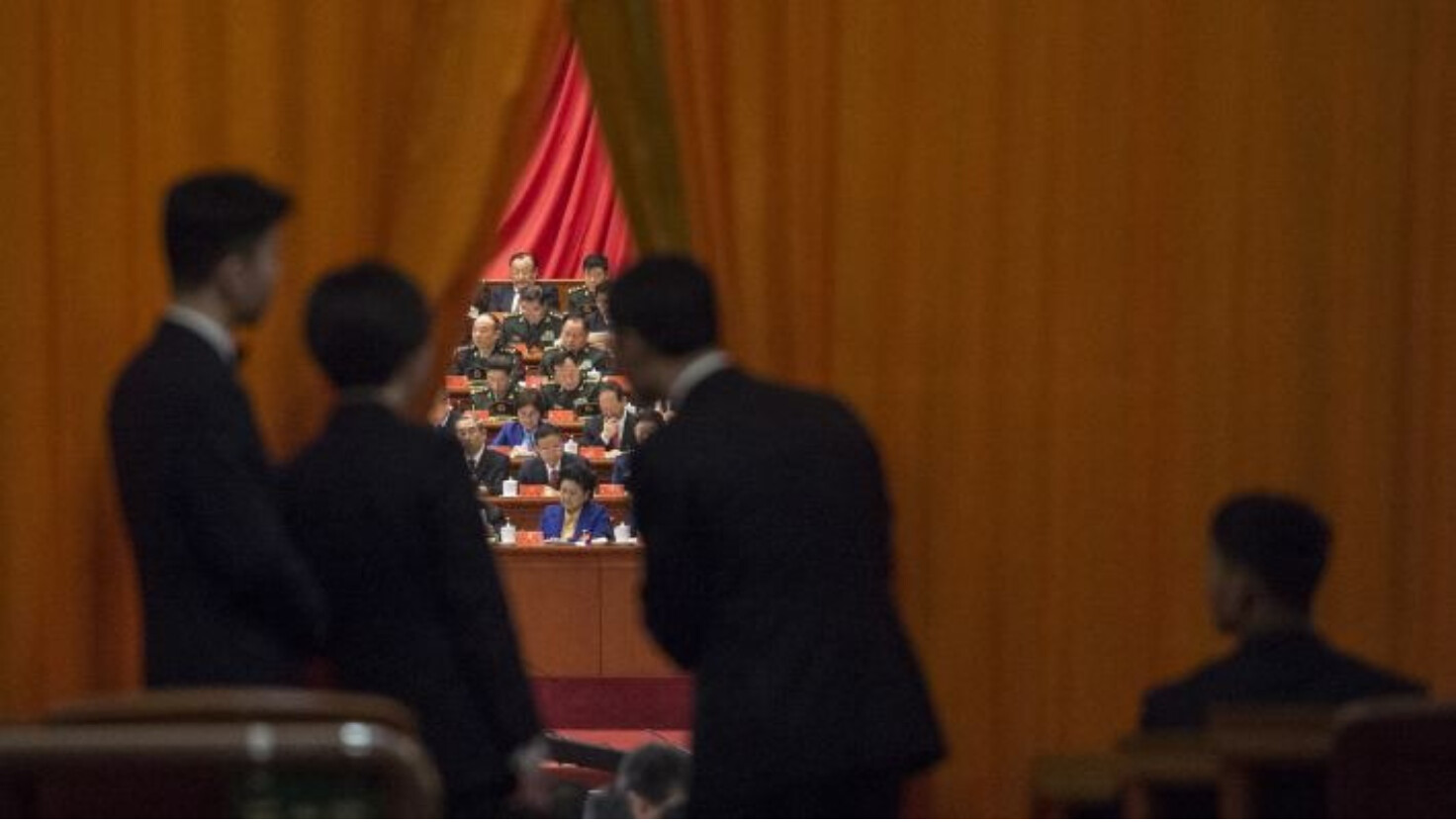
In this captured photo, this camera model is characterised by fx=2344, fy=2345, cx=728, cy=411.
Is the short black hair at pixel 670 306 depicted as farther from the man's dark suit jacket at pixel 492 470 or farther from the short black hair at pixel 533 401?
the short black hair at pixel 533 401

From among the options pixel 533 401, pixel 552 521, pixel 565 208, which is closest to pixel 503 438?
pixel 533 401

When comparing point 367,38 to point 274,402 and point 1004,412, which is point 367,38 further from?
point 1004,412

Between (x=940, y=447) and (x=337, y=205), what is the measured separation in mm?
1072

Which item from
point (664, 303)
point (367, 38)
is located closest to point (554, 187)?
point (367, 38)

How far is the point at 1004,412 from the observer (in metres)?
3.87

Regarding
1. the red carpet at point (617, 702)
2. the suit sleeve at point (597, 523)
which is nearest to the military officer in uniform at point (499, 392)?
the suit sleeve at point (597, 523)

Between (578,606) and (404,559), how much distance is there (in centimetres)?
497

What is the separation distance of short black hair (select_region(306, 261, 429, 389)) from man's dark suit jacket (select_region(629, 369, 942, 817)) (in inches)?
13.3

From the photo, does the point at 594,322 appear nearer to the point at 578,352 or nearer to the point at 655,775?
the point at 578,352

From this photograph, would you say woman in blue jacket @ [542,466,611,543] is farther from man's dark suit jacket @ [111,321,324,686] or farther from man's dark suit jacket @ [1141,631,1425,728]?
man's dark suit jacket @ [1141,631,1425,728]

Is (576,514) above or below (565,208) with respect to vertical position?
below

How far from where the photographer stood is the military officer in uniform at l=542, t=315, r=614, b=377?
32.0ft

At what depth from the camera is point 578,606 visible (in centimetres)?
787

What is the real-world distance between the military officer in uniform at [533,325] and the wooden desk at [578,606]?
2.01 m
